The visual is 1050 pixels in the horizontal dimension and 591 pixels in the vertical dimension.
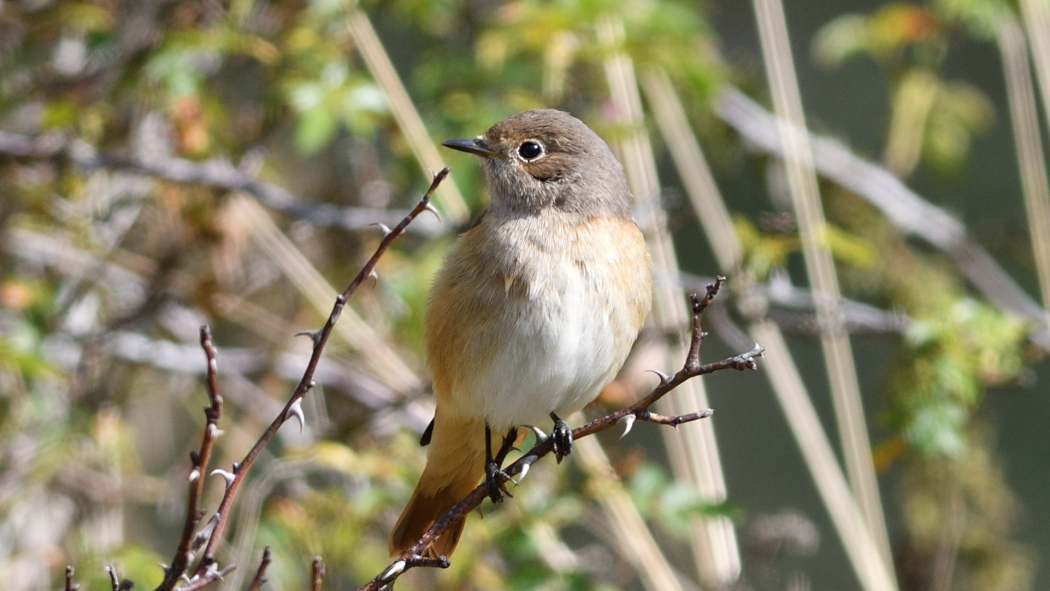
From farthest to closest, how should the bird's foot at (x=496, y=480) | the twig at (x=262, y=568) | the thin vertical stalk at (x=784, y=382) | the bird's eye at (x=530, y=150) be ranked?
the thin vertical stalk at (x=784, y=382) < the bird's eye at (x=530, y=150) < the bird's foot at (x=496, y=480) < the twig at (x=262, y=568)

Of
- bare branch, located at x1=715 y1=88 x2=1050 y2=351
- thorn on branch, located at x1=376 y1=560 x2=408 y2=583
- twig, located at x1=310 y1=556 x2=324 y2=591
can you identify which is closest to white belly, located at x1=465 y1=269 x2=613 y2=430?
thorn on branch, located at x1=376 y1=560 x2=408 y2=583

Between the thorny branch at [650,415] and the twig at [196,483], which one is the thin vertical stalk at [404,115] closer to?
the thorny branch at [650,415]

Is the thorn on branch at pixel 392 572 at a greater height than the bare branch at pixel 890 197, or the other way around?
the bare branch at pixel 890 197

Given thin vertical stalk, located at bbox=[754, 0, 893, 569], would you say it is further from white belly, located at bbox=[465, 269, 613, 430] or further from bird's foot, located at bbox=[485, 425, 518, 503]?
bird's foot, located at bbox=[485, 425, 518, 503]

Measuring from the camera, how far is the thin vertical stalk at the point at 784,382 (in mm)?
→ 3270

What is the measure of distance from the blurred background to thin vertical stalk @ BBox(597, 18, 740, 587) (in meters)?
0.01

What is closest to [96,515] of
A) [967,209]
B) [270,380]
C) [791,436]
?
[270,380]

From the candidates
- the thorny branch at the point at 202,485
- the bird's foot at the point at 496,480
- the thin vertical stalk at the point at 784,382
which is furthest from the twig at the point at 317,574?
the thin vertical stalk at the point at 784,382

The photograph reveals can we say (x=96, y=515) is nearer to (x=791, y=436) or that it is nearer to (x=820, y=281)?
(x=820, y=281)

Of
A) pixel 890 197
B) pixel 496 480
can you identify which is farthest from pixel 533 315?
pixel 890 197

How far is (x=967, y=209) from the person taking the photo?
A: 7355 mm

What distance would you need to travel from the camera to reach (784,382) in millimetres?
3436

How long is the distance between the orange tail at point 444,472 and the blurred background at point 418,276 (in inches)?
11.4

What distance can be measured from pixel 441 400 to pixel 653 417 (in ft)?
3.37
